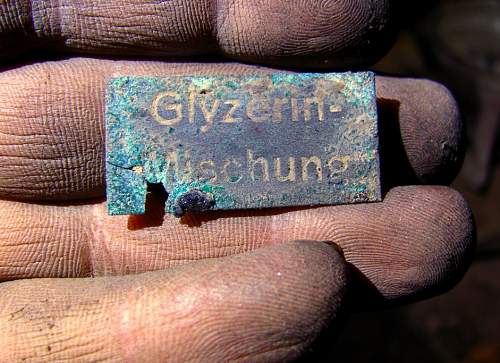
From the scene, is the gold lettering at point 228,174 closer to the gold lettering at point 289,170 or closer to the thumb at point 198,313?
the gold lettering at point 289,170

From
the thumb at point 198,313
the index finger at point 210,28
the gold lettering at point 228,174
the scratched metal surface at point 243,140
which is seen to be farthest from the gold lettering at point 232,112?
the thumb at point 198,313

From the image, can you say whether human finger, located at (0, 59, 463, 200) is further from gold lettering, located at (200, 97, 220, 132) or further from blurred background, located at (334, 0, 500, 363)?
blurred background, located at (334, 0, 500, 363)

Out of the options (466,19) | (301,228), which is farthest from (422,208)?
(466,19)

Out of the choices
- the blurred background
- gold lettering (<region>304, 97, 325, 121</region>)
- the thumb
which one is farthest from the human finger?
the blurred background

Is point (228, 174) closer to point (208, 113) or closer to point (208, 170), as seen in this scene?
point (208, 170)

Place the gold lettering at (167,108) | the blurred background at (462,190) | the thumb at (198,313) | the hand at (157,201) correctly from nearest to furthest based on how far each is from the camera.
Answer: the thumb at (198,313), the hand at (157,201), the gold lettering at (167,108), the blurred background at (462,190)

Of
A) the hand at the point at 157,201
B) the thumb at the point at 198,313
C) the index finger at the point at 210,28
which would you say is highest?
the index finger at the point at 210,28

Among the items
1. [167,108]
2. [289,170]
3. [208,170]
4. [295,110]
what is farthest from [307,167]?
[167,108]
